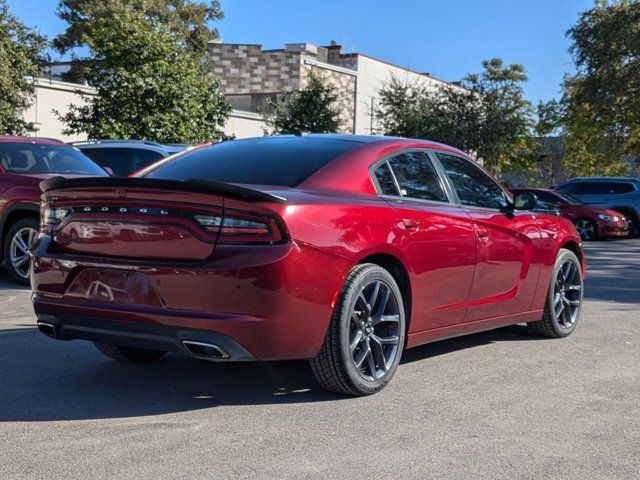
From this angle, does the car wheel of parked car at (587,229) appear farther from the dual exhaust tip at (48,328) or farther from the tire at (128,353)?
the dual exhaust tip at (48,328)

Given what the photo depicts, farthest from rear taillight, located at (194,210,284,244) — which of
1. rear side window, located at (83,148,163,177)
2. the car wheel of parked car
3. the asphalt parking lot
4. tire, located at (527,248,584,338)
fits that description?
the car wheel of parked car

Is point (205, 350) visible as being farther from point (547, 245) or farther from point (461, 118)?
point (461, 118)

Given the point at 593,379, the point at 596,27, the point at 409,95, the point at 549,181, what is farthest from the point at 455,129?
the point at 593,379

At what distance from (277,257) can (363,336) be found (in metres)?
0.91

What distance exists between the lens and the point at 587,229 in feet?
78.9

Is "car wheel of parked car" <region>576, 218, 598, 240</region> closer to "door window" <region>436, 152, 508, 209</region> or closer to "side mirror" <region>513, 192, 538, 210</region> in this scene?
"side mirror" <region>513, 192, 538, 210</region>

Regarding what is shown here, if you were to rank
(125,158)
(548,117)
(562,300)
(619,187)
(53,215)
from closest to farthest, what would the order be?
(53,215)
(562,300)
(125,158)
(619,187)
(548,117)

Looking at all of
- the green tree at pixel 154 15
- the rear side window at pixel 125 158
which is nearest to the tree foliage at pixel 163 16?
the green tree at pixel 154 15

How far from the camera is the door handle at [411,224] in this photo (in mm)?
5493

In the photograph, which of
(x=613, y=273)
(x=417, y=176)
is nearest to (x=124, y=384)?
(x=417, y=176)

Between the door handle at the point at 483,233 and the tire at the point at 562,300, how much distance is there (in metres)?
1.25

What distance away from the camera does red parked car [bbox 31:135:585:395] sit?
15.3 ft

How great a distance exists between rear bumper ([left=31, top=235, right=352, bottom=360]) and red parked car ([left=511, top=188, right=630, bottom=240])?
19.7 meters

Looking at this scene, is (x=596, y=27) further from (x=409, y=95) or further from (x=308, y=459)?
(x=308, y=459)
